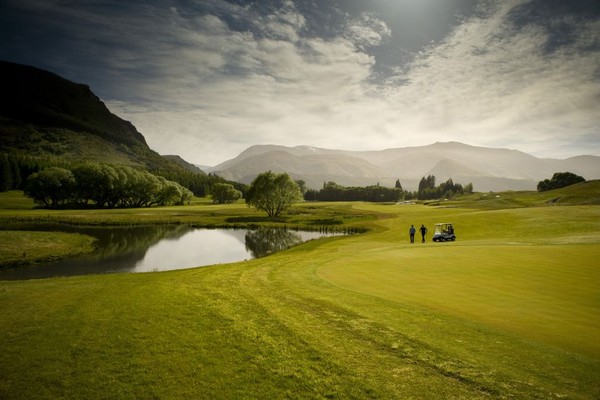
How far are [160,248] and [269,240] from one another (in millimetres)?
20470

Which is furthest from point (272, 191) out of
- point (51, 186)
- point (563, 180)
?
point (563, 180)

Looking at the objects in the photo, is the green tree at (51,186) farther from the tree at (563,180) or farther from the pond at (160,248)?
the tree at (563,180)

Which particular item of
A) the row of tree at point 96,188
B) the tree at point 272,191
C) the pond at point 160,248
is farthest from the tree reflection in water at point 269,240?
the row of tree at point 96,188

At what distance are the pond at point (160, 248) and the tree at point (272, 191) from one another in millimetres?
21561

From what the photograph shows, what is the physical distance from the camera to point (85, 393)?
28.9 feet

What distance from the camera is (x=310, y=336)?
12383 millimetres

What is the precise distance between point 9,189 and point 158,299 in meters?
189

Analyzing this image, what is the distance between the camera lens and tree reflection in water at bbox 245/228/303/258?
2087 inches

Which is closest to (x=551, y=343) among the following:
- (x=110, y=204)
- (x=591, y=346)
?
(x=591, y=346)

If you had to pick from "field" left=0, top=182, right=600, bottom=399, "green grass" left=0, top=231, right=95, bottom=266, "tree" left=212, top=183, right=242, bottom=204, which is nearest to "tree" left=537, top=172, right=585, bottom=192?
"tree" left=212, top=183, right=242, bottom=204

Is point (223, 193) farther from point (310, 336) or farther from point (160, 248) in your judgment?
point (310, 336)

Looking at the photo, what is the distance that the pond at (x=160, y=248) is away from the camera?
121ft

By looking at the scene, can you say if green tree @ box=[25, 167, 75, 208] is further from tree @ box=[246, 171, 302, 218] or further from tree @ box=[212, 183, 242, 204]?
tree @ box=[246, 171, 302, 218]

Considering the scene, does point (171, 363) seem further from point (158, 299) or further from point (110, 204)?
point (110, 204)
